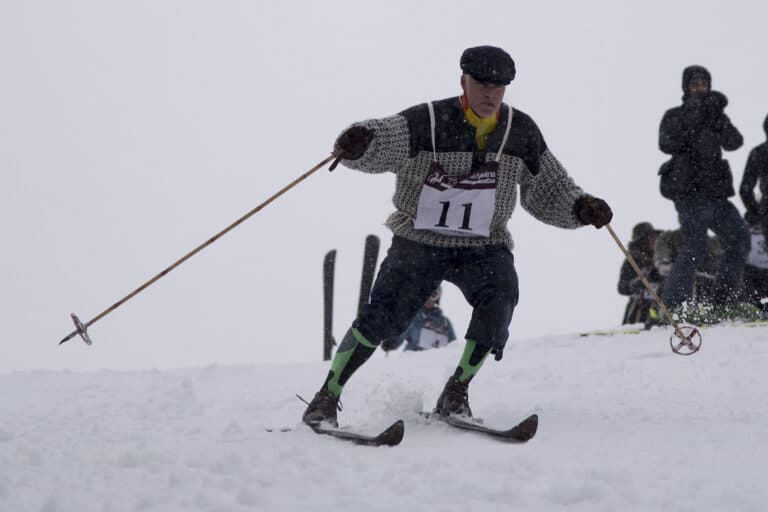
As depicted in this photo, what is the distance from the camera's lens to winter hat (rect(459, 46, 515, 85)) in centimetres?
379

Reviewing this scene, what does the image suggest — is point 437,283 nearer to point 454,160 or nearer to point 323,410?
point 454,160

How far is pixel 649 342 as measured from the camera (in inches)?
274

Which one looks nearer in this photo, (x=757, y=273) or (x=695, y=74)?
(x=695, y=74)

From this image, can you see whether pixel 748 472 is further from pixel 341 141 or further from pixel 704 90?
pixel 704 90

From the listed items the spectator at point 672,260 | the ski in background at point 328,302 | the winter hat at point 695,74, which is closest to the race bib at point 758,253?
the spectator at point 672,260

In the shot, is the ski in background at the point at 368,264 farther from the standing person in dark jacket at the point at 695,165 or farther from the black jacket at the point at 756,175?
the black jacket at the point at 756,175

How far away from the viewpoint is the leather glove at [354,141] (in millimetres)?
3789

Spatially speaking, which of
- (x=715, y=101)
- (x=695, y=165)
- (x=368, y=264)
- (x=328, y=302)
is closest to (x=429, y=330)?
(x=368, y=264)

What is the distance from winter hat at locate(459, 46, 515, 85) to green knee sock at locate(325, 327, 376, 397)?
126cm

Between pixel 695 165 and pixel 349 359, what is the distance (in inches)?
168

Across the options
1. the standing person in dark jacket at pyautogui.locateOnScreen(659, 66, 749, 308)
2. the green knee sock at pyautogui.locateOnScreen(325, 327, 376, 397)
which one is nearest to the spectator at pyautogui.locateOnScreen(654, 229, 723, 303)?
the standing person in dark jacket at pyautogui.locateOnScreen(659, 66, 749, 308)

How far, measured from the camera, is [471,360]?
4.00 meters

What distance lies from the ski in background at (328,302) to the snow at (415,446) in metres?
3.85

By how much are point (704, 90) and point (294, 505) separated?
18.9 feet
